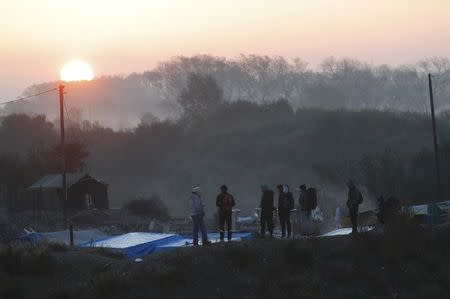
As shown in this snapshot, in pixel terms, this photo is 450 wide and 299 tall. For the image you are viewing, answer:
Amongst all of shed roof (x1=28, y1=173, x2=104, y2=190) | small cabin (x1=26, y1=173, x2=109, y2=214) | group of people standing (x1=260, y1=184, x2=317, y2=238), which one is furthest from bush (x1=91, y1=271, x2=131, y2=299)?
shed roof (x1=28, y1=173, x2=104, y2=190)

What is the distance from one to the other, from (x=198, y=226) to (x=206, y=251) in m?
1.91

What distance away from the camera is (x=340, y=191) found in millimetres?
87438

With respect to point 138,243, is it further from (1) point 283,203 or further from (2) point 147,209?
(2) point 147,209

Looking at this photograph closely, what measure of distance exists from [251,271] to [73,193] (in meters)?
50.7

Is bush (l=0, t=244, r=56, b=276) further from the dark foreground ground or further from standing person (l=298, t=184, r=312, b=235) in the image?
standing person (l=298, t=184, r=312, b=235)

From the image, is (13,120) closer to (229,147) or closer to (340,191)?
(229,147)

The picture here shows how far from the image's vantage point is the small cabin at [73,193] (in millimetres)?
73375

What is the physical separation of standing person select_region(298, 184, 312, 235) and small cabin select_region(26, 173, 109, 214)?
42.7 meters

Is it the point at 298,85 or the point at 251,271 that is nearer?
the point at 251,271

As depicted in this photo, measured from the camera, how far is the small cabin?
7338 cm

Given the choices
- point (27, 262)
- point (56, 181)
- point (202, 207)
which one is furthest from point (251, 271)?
point (56, 181)

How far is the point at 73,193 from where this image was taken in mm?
73562

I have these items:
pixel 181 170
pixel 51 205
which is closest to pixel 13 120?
pixel 181 170

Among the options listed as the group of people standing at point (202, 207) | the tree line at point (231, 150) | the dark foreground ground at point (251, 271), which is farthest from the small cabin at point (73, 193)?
the group of people standing at point (202, 207)
